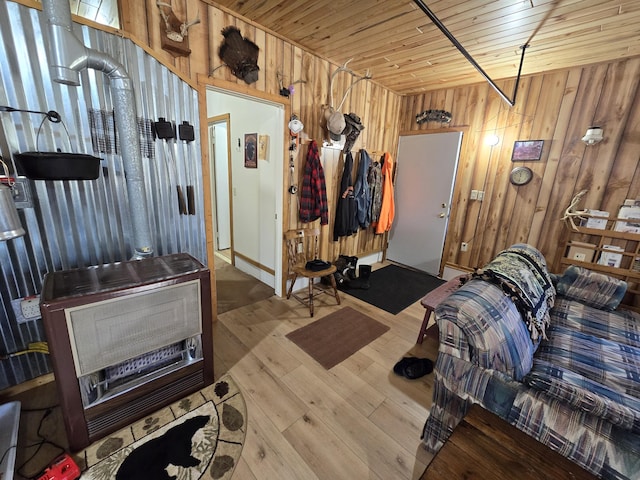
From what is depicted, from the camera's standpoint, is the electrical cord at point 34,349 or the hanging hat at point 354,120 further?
the hanging hat at point 354,120

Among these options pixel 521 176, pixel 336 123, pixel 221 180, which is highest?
pixel 336 123

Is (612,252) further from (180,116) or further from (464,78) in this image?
(180,116)

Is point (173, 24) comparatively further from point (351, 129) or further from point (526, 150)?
point (526, 150)

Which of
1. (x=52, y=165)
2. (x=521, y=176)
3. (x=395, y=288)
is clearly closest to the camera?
(x=52, y=165)

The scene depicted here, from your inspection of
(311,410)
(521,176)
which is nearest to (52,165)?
(311,410)

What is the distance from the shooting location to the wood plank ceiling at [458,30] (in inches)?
70.6

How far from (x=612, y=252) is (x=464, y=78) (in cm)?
238

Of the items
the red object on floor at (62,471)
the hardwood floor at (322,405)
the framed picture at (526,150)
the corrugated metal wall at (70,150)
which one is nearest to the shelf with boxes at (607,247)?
the framed picture at (526,150)

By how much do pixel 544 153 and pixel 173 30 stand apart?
146 inches

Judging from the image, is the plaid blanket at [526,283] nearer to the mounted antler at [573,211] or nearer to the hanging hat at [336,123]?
the mounted antler at [573,211]

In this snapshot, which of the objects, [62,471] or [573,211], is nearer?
[62,471]

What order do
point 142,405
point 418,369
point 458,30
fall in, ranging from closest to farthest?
point 142,405 → point 418,369 → point 458,30

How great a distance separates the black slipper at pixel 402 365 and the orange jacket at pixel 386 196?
7.47 ft

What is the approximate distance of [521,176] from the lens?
3.10 m
